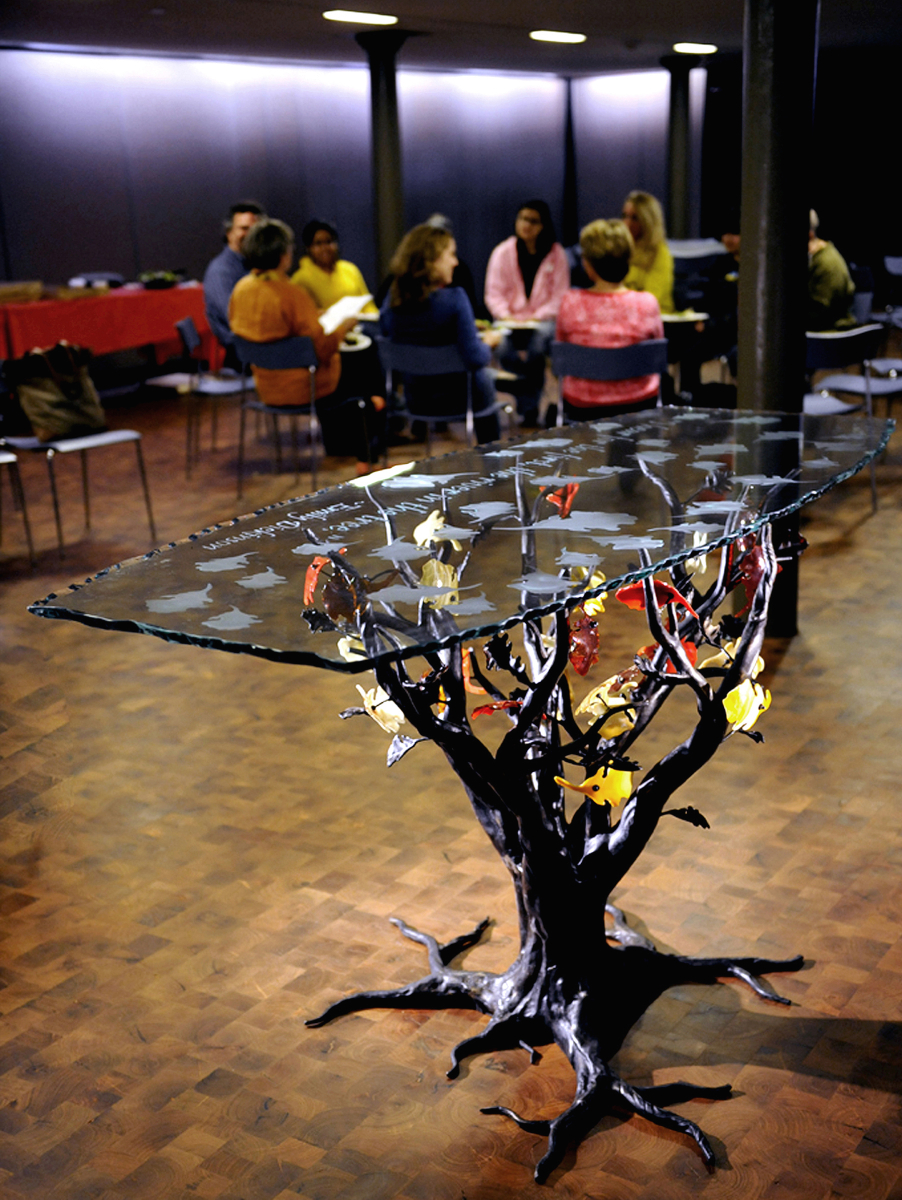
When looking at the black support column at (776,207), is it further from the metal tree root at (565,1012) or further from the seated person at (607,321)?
the metal tree root at (565,1012)

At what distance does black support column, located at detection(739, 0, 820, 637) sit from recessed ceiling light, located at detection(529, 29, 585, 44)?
19.7ft

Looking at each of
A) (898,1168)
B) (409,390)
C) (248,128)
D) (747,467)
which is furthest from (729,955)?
(248,128)

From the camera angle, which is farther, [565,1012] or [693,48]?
[693,48]

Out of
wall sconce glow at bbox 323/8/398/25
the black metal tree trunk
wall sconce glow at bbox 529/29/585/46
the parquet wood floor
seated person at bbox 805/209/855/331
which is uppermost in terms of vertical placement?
wall sconce glow at bbox 529/29/585/46

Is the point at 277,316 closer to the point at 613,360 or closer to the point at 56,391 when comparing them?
the point at 56,391

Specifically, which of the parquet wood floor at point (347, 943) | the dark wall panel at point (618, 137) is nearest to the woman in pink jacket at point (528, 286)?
the parquet wood floor at point (347, 943)

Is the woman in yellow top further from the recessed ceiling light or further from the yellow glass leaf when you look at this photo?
the yellow glass leaf

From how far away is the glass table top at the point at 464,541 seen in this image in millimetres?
1918

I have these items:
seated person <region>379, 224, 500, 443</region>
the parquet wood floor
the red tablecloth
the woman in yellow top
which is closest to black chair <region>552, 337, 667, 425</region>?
seated person <region>379, 224, 500, 443</region>

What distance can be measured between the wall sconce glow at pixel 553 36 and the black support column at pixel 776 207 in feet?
19.7

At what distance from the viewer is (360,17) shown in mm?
8617

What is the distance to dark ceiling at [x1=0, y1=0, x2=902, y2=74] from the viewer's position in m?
7.98

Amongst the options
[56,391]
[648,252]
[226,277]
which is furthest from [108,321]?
[648,252]

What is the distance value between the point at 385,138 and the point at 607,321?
4.85 m
